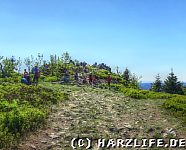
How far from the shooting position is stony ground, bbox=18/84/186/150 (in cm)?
1745

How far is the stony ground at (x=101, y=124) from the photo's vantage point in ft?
57.3

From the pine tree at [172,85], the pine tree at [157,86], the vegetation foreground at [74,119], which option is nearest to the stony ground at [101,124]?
the vegetation foreground at [74,119]

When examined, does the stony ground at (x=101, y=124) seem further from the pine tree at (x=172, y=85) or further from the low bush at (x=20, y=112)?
the pine tree at (x=172, y=85)

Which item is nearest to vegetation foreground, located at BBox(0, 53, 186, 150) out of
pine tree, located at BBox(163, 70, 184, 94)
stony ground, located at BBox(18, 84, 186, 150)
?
stony ground, located at BBox(18, 84, 186, 150)

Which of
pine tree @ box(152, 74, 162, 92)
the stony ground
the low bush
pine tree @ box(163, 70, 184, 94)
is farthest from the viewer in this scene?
pine tree @ box(152, 74, 162, 92)

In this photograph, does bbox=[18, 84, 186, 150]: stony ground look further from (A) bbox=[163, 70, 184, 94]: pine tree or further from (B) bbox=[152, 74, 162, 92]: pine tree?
(B) bbox=[152, 74, 162, 92]: pine tree

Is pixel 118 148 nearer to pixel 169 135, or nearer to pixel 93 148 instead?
pixel 93 148

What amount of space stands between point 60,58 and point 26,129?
75.6 meters

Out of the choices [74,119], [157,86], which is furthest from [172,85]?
[74,119]

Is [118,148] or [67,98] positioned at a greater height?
[67,98]

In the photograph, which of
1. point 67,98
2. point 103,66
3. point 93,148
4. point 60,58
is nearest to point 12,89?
point 67,98

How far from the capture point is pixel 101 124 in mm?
20344

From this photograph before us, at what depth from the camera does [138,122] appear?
2119cm

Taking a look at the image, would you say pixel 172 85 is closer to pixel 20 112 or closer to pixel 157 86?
pixel 157 86
